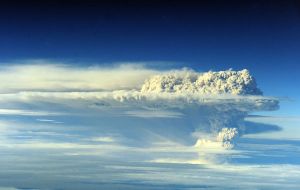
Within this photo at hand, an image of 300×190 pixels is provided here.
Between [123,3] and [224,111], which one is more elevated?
[123,3]

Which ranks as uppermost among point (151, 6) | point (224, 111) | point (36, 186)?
point (151, 6)

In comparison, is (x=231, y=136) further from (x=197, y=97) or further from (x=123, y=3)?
(x=123, y=3)

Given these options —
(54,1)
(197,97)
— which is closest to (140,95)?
(197,97)

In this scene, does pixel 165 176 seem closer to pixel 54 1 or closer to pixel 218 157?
pixel 218 157

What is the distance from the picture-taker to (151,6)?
1550 centimetres

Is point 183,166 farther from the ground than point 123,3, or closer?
closer

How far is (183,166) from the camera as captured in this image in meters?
15.8

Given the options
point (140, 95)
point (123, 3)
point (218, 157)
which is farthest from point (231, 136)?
point (123, 3)

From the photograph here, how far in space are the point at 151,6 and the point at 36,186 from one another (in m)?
2.98

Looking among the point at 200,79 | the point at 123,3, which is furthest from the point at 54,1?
the point at 200,79

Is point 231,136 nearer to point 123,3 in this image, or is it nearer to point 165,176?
point 165,176

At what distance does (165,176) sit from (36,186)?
1810mm

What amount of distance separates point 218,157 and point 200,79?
1138mm

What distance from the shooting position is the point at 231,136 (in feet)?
51.9
